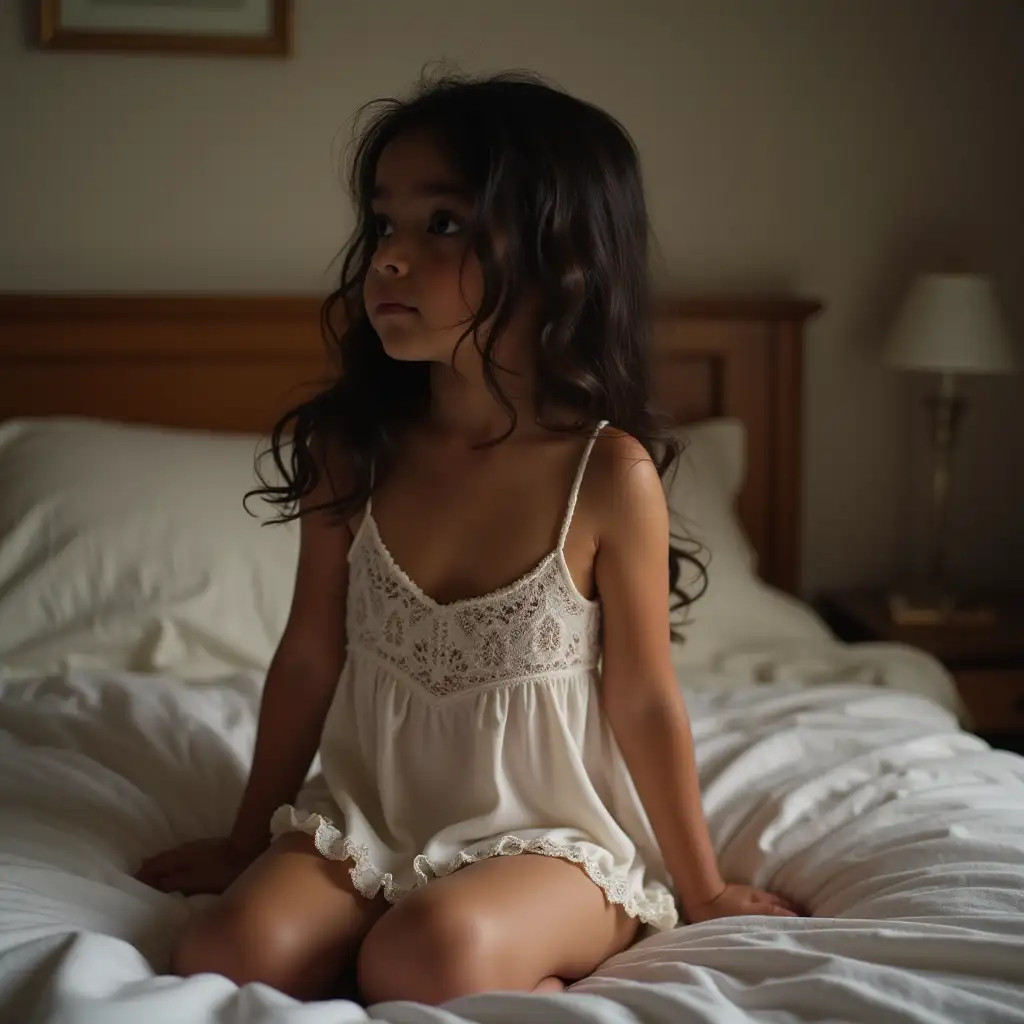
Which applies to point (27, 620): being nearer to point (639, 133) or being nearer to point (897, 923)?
point (897, 923)

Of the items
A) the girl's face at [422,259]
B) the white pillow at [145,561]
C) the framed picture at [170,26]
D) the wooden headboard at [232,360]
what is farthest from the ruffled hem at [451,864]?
the framed picture at [170,26]

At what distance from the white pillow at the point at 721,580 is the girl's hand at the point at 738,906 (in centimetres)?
70

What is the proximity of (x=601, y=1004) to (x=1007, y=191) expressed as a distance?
2.09m

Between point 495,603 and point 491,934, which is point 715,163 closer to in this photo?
point 495,603

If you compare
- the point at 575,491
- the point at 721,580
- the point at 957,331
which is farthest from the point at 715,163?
the point at 575,491

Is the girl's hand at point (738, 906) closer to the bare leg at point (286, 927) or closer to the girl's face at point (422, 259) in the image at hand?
the bare leg at point (286, 927)

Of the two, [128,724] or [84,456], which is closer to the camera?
[128,724]

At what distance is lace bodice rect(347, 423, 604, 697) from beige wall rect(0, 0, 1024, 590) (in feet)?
4.04

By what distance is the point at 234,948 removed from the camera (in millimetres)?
977

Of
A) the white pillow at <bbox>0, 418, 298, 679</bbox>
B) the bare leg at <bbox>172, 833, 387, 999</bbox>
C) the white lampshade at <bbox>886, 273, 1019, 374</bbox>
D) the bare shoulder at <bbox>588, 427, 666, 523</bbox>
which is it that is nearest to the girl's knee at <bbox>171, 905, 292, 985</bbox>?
the bare leg at <bbox>172, 833, 387, 999</bbox>

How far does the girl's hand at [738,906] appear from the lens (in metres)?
1.12

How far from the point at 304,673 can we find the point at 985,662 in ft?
4.45

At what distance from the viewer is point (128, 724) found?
1.41m

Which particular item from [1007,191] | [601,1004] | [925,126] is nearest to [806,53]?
[925,126]
